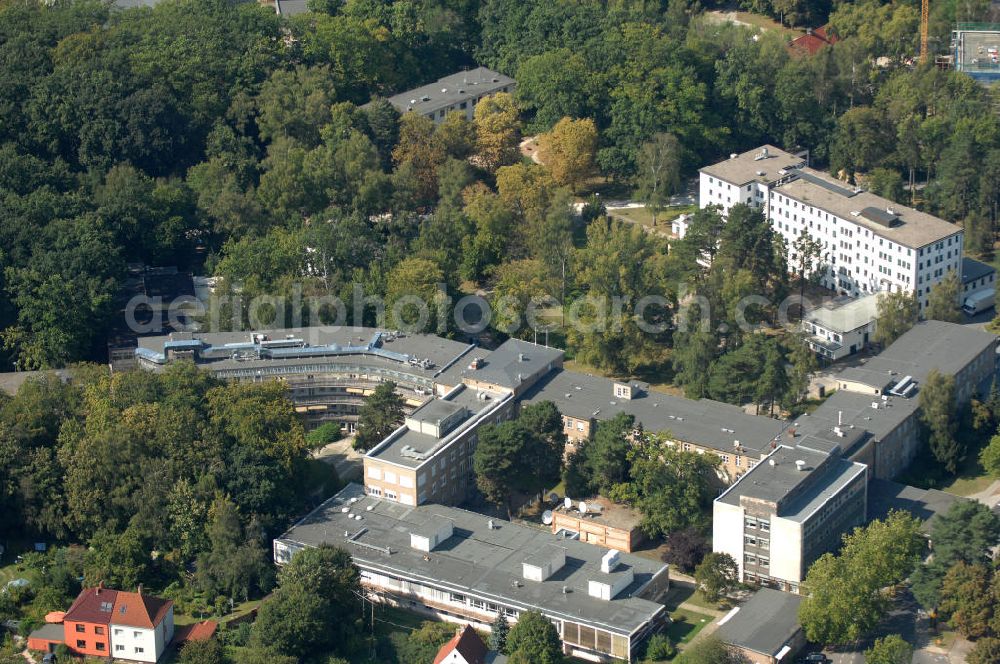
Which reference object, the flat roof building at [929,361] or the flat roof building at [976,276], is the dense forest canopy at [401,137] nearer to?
the flat roof building at [976,276]

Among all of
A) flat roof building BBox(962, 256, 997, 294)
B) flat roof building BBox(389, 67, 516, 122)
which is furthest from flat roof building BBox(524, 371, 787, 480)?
flat roof building BBox(389, 67, 516, 122)

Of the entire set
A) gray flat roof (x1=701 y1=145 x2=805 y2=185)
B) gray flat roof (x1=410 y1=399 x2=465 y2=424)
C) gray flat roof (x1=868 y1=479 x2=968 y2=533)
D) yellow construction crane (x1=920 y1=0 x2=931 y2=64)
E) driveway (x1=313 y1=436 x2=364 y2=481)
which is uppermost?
yellow construction crane (x1=920 y1=0 x2=931 y2=64)

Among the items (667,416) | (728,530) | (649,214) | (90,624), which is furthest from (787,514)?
(649,214)

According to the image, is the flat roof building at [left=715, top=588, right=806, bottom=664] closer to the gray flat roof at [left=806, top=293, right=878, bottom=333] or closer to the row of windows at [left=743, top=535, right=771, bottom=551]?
the row of windows at [left=743, top=535, right=771, bottom=551]

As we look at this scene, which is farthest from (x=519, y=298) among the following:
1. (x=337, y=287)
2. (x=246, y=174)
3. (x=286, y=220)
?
(x=246, y=174)

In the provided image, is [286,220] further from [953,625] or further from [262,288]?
[953,625]

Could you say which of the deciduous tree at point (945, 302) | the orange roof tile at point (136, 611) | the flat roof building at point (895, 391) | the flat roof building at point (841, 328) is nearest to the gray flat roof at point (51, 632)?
the orange roof tile at point (136, 611)
